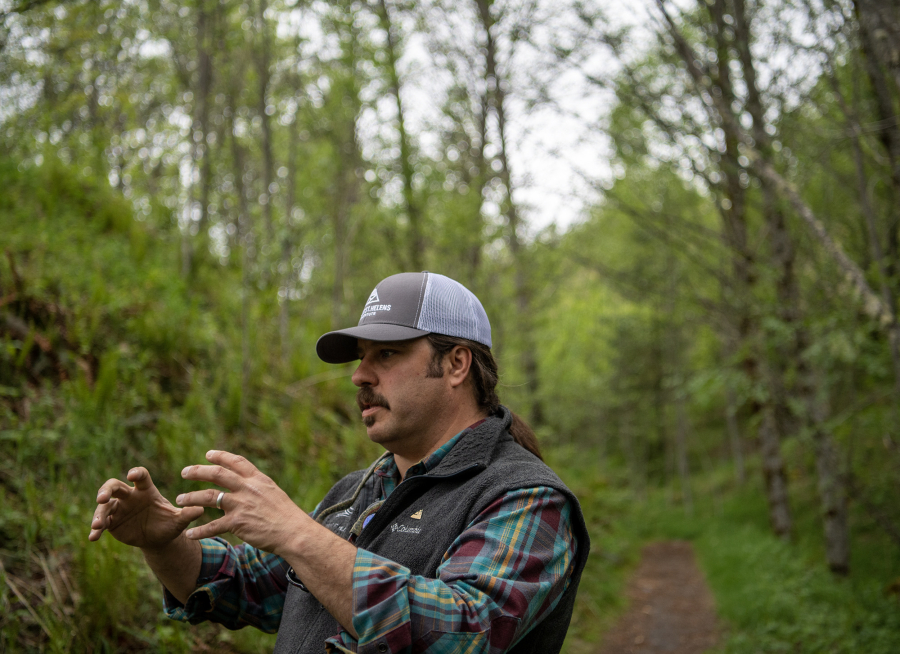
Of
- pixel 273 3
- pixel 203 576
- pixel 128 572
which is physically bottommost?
pixel 128 572

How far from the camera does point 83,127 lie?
27.9 feet

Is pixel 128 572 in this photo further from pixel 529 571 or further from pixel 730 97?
pixel 730 97

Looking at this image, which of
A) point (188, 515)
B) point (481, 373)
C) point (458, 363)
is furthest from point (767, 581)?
point (188, 515)

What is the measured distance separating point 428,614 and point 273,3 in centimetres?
603

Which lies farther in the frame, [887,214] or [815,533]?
[815,533]

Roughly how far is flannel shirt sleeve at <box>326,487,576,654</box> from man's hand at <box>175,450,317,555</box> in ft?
0.63

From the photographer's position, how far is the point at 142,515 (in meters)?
1.95

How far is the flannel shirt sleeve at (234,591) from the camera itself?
2.07 meters

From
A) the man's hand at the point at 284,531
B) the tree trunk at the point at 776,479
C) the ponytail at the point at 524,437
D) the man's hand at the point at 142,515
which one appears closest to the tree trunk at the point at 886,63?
the ponytail at the point at 524,437

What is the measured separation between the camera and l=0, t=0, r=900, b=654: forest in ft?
12.7

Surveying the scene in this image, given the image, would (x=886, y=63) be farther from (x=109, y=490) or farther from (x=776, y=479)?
(x=776, y=479)

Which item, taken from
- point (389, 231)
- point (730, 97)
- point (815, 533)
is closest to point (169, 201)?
point (389, 231)

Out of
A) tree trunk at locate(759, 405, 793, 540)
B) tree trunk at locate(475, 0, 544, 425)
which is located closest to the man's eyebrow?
tree trunk at locate(475, 0, 544, 425)

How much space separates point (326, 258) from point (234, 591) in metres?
7.99
